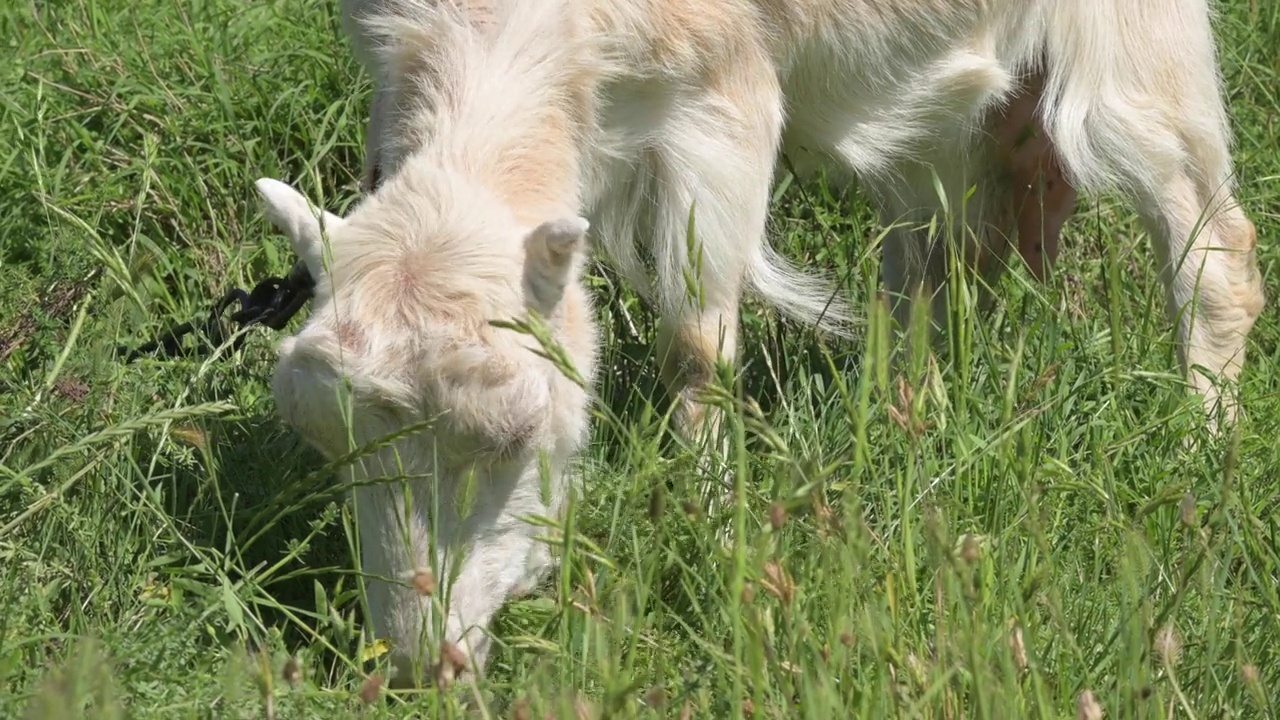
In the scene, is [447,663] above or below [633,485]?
above

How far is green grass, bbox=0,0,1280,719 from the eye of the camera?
266cm

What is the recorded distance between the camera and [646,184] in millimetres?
4453

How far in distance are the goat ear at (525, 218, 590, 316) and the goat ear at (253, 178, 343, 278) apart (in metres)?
0.43

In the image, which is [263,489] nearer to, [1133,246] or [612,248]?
[612,248]

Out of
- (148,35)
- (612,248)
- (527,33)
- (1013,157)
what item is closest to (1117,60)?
(1013,157)

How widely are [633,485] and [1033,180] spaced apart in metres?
2.53

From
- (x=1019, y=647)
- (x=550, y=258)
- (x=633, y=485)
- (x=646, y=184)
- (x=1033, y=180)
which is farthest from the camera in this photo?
(x=1033, y=180)

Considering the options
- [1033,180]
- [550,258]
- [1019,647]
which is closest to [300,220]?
[550,258]

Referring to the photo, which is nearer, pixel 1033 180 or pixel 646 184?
pixel 646 184

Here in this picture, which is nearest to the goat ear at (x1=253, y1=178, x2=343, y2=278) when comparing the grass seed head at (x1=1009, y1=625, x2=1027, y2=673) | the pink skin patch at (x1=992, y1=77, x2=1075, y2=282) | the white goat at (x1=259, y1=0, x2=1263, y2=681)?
the white goat at (x1=259, y1=0, x2=1263, y2=681)

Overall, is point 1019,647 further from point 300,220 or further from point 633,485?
point 300,220

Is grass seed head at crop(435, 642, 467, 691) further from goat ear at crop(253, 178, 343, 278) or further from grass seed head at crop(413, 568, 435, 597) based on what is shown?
goat ear at crop(253, 178, 343, 278)

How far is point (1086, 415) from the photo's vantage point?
4.64 meters

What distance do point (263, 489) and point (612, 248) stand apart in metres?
1.15
